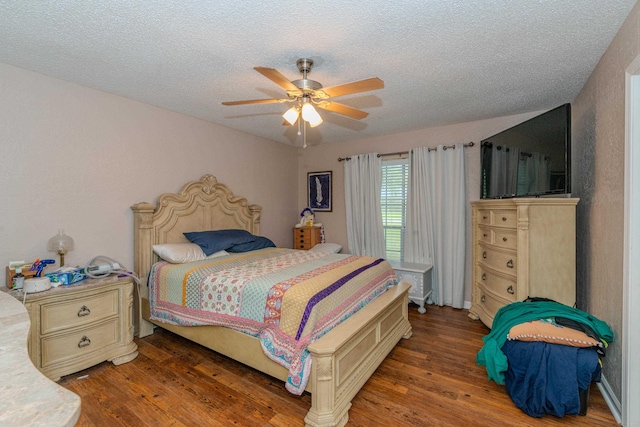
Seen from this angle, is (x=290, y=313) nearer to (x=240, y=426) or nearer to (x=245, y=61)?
(x=240, y=426)

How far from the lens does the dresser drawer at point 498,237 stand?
2.84 metres

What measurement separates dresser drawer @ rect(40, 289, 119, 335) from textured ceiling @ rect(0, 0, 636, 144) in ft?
5.96

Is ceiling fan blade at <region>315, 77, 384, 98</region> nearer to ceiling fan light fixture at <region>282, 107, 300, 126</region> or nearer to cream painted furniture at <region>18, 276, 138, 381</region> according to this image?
ceiling fan light fixture at <region>282, 107, 300, 126</region>

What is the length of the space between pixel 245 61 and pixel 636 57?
2.35 m

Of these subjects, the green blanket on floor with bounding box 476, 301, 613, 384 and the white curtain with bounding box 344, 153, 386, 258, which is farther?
the white curtain with bounding box 344, 153, 386, 258

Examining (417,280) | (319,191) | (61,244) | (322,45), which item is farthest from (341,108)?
(319,191)

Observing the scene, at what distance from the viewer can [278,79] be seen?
6.14ft

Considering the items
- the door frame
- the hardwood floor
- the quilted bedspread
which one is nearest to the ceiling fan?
the quilted bedspread

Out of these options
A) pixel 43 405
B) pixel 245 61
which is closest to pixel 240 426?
pixel 43 405

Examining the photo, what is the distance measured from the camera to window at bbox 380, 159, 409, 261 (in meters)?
4.34

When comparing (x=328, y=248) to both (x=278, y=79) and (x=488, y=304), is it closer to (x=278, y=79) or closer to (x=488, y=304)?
(x=488, y=304)

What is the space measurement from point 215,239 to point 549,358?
3.06 metres

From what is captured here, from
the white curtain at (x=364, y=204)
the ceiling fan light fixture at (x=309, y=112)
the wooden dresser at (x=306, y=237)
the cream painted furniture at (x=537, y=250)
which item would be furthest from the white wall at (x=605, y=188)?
the wooden dresser at (x=306, y=237)

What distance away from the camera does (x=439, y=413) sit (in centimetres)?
194
